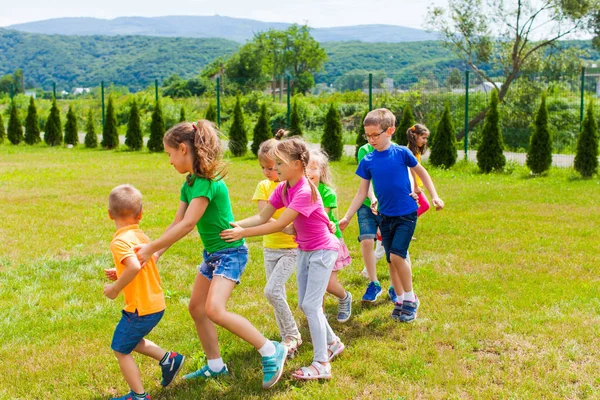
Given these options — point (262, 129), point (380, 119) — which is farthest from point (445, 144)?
point (380, 119)

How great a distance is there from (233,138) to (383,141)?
1371 cm

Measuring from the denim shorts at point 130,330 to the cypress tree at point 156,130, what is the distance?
1665 centimetres

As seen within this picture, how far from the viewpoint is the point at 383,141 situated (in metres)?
5.12

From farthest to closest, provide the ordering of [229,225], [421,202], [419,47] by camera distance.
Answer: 1. [419,47]
2. [421,202]
3. [229,225]

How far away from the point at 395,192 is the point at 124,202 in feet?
7.66

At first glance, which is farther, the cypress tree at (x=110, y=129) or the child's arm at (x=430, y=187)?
the cypress tree at (x=110, y=129)

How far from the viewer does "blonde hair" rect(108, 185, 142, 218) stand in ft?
11.7

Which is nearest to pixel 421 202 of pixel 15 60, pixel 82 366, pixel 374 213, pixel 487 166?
pixel 374 213

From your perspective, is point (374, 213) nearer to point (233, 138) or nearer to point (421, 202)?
point (421, 202)

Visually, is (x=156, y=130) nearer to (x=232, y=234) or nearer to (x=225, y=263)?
(x=225, y=263)

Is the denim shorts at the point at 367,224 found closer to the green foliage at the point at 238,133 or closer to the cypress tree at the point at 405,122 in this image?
the cypress tree at the point at 405,122

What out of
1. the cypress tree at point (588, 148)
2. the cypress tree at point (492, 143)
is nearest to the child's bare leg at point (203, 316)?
the cypress tree at point (588, 148)

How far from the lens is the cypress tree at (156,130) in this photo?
19.9m

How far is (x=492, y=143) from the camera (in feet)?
48.0
